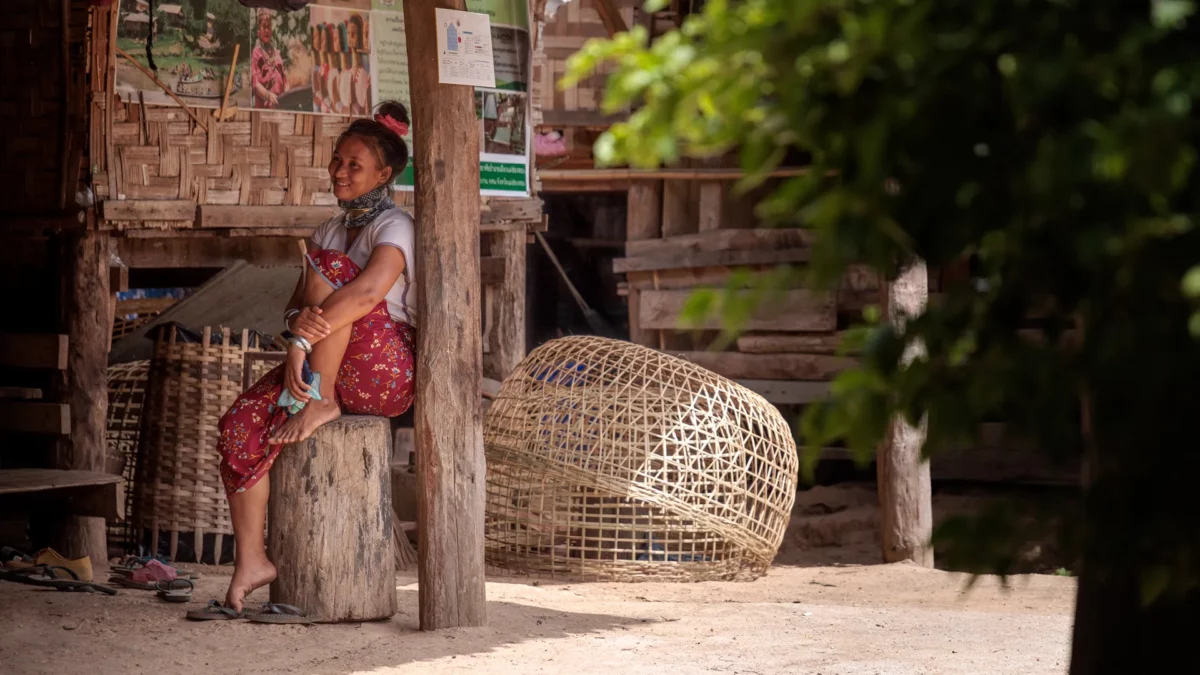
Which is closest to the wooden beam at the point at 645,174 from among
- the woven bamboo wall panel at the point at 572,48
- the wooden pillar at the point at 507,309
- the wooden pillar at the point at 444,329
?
the woven bamboo wall panel at the point at 572,48

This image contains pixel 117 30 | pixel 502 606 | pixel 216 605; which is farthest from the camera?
pixel 117 30

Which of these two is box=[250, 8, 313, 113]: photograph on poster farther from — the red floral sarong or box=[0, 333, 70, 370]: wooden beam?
the red floral sarong

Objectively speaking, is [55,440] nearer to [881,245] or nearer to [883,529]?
[883,529]

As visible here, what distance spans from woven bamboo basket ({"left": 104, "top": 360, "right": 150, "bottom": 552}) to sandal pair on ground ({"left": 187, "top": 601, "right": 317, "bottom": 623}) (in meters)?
2.54

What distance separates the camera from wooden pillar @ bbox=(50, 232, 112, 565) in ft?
23.2

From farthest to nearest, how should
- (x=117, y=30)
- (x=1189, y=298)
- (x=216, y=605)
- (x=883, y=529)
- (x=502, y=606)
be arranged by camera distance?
1. (x=883, y=529)
2. (x=117, y=30)
3. (x=502, y=606)
4. (x=216, y=605)
5. (x=1189, y=298)

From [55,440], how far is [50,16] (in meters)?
2.12

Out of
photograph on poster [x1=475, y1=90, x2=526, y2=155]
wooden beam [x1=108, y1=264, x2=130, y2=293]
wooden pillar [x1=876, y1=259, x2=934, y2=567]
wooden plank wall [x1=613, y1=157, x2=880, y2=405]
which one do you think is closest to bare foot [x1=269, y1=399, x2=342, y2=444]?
wooden beam [x1=108, y1=264, x2=130, y2=293]

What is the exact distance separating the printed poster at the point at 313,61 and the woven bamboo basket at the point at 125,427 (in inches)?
69.6

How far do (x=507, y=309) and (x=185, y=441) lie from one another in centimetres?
228

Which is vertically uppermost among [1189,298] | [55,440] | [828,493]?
[1189,298]

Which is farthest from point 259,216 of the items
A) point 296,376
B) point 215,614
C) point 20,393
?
point 215,614

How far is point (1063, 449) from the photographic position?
1.53m

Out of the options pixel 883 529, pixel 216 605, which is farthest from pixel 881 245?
pixel 883 529
